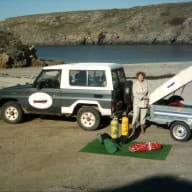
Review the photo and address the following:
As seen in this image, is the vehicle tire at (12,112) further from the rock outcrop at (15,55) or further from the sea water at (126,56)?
the sea water at (126,56)

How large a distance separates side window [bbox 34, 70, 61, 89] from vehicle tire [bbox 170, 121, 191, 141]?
3510mm

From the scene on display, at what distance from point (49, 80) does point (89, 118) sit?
1.67 m

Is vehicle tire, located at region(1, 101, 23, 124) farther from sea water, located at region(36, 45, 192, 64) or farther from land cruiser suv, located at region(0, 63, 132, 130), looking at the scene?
sea water, located at region(36, 45, 192, 64)

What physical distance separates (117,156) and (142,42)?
127 metres

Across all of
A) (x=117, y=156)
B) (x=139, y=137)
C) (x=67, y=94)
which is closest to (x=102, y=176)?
(x=117, y=156)

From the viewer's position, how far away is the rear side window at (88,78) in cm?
919

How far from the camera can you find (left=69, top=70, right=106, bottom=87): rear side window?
9188mm

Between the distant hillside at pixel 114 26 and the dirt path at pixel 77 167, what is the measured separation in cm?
11399

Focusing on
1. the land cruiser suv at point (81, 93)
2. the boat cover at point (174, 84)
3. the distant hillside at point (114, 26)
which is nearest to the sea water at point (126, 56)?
the land cruiser suv at point (81, 93)

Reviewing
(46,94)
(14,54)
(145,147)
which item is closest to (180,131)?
(145,147)

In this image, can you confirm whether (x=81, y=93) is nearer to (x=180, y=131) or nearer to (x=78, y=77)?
(x=78, y=77)

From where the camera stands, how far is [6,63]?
106ft

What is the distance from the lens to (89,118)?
9.44 meters

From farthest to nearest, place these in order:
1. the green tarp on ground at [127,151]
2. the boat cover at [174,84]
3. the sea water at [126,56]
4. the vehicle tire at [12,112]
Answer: the sea water at [126,56] < the vehicle tire at [12,112] < the boat cover at [174,84] < the green tarp on ground at [127,151]
